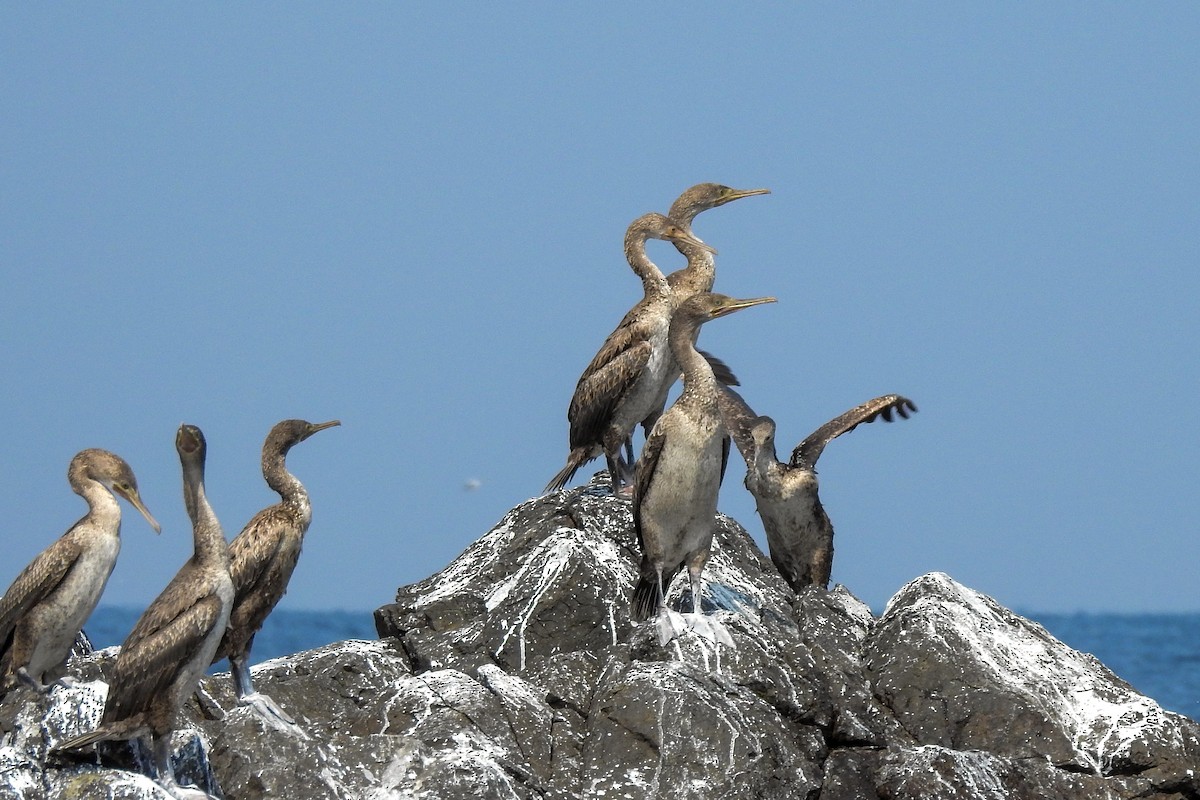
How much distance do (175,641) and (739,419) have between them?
469cm

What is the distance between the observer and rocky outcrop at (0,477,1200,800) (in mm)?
9117

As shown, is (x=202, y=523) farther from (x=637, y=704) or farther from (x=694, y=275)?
(x=694, y=275)

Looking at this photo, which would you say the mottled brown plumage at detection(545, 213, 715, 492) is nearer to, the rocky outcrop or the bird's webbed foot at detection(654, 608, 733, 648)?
the rocky outcrop

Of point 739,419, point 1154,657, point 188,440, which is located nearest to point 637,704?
point 188,440

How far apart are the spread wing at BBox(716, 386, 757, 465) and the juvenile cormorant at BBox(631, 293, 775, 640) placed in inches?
53.8

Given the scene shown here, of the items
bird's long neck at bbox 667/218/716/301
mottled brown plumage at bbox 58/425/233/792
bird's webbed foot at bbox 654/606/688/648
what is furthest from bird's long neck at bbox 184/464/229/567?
bird's long neck at bbox 667/218/716/301

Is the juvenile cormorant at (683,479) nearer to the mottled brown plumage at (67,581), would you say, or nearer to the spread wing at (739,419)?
the spread wing at (739,419)

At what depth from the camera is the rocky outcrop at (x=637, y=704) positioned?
359 inches

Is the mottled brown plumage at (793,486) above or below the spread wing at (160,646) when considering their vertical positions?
above

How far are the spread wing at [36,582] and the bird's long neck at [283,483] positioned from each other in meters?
1.09

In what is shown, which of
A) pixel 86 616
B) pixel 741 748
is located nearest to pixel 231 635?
pixel 86 616

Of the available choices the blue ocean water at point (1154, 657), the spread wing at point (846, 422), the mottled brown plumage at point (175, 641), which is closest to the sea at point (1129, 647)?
the blue ocean water at point (1154, 657)

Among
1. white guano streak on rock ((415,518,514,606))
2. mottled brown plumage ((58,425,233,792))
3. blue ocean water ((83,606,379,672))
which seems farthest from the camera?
blue ocean water ((83,606,379,672))

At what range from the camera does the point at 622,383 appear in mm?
12414
